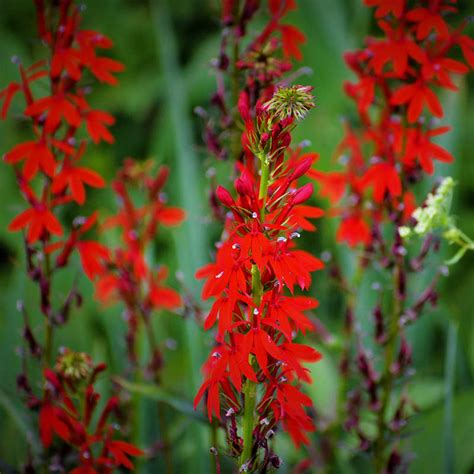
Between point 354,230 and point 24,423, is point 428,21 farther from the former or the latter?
point 24,423

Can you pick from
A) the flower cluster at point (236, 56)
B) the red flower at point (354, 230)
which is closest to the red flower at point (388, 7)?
the flower cluster at point (236, 56)

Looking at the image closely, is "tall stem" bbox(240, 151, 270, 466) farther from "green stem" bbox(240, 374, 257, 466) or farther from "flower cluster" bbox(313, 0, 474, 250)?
"flower cluster" bbox(313, 0, 474, 250)

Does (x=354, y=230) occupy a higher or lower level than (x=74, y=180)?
lower

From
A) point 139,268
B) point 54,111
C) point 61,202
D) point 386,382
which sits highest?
point 54,111

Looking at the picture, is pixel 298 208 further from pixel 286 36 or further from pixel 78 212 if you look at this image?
pixel 78 212

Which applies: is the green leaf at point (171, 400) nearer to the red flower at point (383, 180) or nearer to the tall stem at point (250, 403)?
the tall stem at point (250, 403)

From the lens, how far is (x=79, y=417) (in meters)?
0.84

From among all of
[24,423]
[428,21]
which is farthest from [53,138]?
[428,21]

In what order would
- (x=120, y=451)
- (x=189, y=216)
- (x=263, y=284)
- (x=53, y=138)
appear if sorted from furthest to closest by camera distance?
1. (x=189, y=216)
2. (x=53, y=138)
3. (x=120, y=451)
4. (x=263, y=284)

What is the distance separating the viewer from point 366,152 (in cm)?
145

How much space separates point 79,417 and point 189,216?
59 cm

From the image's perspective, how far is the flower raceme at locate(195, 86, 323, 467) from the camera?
2.00ft

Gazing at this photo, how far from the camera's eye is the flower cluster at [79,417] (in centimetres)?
79

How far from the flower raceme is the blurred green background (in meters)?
0.25
